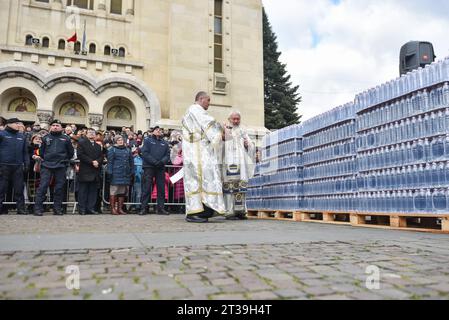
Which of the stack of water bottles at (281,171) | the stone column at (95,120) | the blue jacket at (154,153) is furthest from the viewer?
the stone column at (95,120)

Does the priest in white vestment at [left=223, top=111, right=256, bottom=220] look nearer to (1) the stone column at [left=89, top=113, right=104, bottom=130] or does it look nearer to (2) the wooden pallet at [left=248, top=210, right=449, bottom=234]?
(2) the wooden pallet at [left=248, top=210, right=449, bottom=234]

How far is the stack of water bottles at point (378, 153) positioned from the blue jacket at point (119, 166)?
13.7 ft

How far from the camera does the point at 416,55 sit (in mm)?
10539

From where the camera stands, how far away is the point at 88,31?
779 inches

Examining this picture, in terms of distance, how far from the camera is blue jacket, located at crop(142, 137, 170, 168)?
1046 cm

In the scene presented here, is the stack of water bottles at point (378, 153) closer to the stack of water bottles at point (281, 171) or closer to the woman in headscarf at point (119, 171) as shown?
the stack of water bottles at point (281, 171)

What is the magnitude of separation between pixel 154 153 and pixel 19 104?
39.2 ft

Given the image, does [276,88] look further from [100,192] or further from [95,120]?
[100,192]

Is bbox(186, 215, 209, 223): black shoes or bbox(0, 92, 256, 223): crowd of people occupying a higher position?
bbox(0, 92, 256, 223): crowd of people

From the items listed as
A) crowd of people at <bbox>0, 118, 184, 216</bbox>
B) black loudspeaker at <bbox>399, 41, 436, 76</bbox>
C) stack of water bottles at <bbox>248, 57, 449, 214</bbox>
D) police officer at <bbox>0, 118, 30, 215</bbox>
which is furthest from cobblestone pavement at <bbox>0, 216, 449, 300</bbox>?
black loudspeaker at <bbox>399, 41, 436, 76</bbox>

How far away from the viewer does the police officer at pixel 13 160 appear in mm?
9328

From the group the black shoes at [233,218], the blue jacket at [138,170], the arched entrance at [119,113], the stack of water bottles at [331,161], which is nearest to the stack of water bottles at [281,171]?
the stack of water bottles at [331,161]
